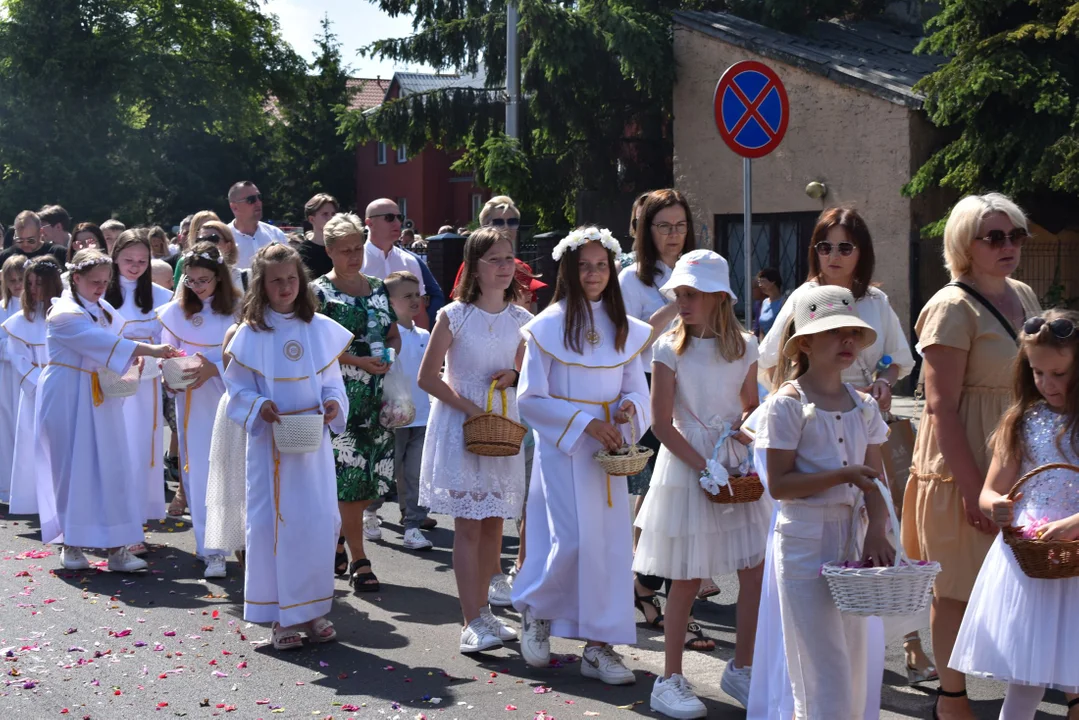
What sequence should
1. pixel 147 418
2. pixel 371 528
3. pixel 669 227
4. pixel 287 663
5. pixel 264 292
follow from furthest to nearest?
pixel 371 528
pixel 147 418
pixel 669 227
pixel 264 292
pixel 287 663

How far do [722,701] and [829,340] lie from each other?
1903 millimetres

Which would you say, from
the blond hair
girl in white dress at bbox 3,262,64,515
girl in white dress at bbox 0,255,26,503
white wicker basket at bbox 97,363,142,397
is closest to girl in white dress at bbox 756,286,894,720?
the blond hair

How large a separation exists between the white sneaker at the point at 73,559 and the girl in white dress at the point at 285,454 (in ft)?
7.80

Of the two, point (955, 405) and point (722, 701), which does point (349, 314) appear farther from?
point (955, 405)

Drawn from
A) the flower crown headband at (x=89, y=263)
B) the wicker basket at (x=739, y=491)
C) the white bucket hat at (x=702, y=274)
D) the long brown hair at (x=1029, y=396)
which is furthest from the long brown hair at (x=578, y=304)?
the flower crown headband at (x=89, y=263)

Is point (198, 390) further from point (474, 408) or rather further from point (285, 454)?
point (474, 408)

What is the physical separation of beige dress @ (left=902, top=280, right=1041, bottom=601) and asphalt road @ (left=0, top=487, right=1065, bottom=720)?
2.50ft

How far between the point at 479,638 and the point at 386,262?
13.3 ft

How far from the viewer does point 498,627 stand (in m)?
6.68

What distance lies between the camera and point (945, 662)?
17.5 feet

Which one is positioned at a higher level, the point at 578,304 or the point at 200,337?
the point at 578,304

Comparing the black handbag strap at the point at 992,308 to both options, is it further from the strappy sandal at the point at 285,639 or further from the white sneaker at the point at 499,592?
the strappy sandal at the point at 285,639

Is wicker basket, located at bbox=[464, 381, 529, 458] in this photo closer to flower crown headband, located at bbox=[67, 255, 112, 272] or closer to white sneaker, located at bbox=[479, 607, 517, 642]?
white sneaker, located at bbox=[479, 607, 517, 642]

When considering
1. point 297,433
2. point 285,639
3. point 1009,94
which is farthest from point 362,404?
point 1009,94
